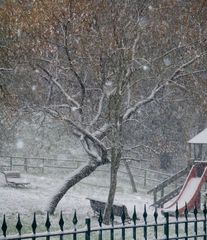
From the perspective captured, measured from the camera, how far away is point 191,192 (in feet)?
74.9

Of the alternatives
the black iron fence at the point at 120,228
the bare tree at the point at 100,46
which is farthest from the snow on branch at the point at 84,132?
the black iron fence at the point at 120,228

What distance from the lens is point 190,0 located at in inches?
797

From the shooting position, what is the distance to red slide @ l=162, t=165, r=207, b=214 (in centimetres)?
2216

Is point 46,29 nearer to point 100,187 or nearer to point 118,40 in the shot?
point 118,40

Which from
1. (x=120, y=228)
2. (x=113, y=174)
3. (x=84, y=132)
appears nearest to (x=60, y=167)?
(x=84, y=132)

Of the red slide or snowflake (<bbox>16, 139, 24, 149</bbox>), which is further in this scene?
snowflake (<bbox>16, 139, 24, 149</bbox>)

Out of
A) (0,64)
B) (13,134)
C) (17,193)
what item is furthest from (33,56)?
(13,134)

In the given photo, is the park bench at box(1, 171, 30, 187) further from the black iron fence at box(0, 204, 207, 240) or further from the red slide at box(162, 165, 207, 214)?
the black iron fence at box(0, 204, 207, 240)

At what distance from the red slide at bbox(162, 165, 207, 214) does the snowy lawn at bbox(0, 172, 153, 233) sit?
1.42m

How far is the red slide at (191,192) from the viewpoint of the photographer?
2216cm

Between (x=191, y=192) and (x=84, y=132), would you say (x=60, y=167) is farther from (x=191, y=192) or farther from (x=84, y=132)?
(x=84, y=132)

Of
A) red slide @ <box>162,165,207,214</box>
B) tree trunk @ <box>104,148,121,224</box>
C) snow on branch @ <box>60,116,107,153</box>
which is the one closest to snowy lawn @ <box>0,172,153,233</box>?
tree trunk @ <box>104,148,121,224</box>

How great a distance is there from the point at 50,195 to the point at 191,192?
6.99m

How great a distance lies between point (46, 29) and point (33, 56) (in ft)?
5.41
